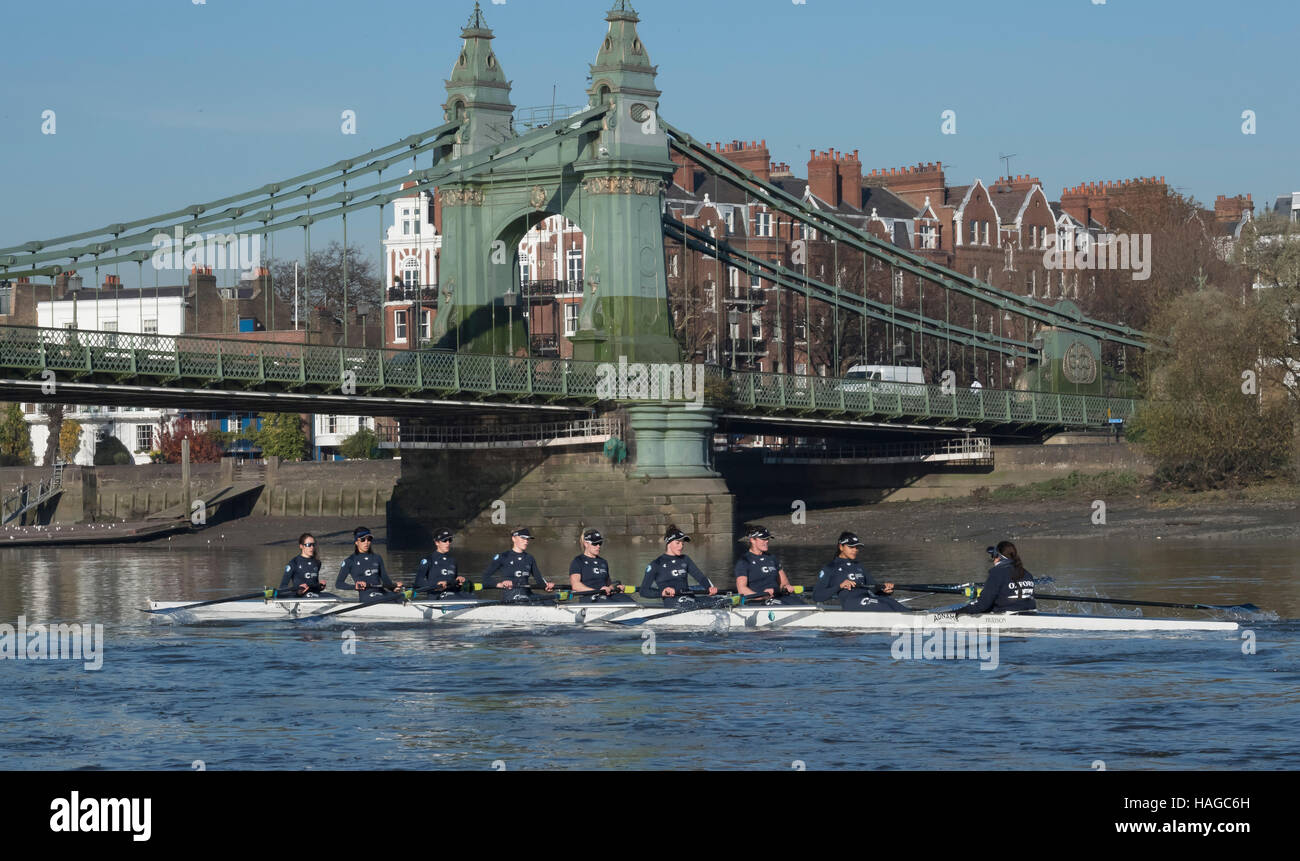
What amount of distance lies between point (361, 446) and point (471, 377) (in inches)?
1289

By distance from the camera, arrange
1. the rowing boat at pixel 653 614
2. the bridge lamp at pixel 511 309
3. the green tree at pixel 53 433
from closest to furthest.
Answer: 1. the rowing boat at pixel 653 614
2. the bridge lamp at pixel 511 309
3. the green tree at pixel 53 433

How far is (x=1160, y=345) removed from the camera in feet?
196

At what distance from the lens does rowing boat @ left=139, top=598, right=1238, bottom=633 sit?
25.7 meters

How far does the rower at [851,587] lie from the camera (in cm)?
2711

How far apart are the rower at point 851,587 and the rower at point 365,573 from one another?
752 centimetres

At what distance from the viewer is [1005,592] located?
26.0 meters

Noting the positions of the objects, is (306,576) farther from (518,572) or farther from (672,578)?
(672,578)

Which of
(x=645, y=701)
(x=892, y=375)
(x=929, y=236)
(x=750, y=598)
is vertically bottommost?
(x=645, y=701)

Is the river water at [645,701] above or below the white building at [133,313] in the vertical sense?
below

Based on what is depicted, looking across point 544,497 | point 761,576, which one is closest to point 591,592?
point 761,576

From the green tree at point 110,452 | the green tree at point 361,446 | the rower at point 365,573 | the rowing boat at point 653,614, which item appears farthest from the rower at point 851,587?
the green tree at point 110,452

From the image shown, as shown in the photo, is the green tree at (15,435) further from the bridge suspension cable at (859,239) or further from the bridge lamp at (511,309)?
the bridge suspension cable at (859,239)
